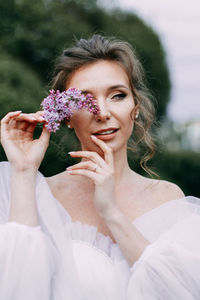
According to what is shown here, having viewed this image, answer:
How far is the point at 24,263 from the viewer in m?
2.01

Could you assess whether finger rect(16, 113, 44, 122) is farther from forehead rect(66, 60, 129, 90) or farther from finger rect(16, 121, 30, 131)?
forehead rect(66, 60, 129, 90)

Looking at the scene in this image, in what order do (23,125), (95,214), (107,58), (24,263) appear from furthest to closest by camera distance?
(107,58) < (95,214) < (23,125) < (24,263)

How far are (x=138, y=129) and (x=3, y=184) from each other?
1.29 m

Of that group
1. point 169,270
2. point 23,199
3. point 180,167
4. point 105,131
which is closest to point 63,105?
point 105,131

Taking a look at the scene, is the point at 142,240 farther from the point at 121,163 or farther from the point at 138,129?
the point at 138,129

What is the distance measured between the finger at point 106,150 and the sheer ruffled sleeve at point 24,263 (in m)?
0.61

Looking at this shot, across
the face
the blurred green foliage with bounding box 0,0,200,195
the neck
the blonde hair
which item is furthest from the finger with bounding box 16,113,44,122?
the blurred green foliage with bounding box 0,0,200,195

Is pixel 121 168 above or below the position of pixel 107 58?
below

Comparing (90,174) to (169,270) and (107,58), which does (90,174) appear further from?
(107,58)

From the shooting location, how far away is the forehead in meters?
2.62

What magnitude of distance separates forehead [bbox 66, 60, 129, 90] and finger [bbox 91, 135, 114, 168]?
372 millimetres

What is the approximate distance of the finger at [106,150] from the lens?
237 centimetres

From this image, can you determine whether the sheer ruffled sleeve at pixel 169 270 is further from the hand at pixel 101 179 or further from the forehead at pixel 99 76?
the forehead at pixel 99 76

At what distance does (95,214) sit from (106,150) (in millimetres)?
530
